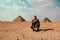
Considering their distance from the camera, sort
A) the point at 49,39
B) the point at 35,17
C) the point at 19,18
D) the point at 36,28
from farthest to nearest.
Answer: the point at 19,18 < the point at 36,28 < the point at 35,17 < the point at 49,39

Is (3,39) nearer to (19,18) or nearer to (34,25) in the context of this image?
(34,25)

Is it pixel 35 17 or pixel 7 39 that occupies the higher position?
pixel 35 17

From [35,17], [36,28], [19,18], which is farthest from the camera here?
[19,18]

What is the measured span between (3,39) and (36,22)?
18.1 ft

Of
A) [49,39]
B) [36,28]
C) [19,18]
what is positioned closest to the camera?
[49,39]

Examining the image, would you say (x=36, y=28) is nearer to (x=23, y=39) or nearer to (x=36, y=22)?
(x=36, y=22)

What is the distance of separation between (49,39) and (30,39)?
139 cm

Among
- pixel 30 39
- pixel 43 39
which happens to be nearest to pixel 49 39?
pixel 43 39

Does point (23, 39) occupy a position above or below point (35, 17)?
below

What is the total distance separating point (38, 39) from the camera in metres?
13.0

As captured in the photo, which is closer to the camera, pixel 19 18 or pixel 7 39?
pixel 7 39

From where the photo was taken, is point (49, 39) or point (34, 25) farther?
point (34, 25)

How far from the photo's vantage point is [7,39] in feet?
44.3

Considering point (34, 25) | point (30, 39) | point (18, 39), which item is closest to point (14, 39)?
point (18, 39)
